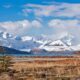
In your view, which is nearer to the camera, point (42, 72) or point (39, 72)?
point (42, 72)

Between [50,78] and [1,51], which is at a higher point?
[1,51]

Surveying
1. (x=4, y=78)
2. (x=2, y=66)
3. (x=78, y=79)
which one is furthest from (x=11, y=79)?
(x=2, y=66)

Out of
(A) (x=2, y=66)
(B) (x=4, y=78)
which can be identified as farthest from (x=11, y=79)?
(A) (x=2, y=66)

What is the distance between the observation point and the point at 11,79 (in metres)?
45.5

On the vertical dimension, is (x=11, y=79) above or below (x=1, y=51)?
below

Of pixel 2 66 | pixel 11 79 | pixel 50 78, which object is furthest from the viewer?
pixel 2 66

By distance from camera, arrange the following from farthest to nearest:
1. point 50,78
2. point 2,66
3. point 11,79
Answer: point 2,66
point 50,78
point 11,79

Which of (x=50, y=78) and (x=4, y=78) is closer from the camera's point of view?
(x=4, y=78)

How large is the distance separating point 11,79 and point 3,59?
63.9ft

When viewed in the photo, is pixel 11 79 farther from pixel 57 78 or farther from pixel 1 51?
pixel 1 51

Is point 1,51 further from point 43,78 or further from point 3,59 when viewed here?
point 43,78

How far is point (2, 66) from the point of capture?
63.2 meters

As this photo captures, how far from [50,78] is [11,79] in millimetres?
5738

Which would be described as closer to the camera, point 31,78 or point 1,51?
point 31,78
